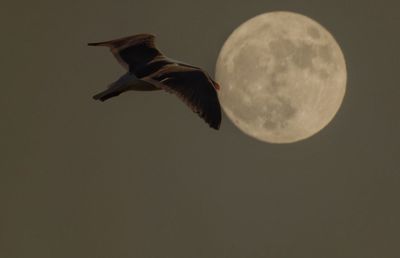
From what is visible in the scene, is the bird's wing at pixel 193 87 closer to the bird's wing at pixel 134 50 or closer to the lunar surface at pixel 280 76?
the bird's wing at pixel 134 50

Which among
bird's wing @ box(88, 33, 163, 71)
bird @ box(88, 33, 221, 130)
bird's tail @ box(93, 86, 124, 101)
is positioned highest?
bird's wing @ box(88, 33, 163, 71)

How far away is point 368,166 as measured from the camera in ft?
14.9

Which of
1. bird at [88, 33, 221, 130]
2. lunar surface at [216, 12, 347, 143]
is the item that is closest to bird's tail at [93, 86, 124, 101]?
bird at [88, 33, 221, 130]

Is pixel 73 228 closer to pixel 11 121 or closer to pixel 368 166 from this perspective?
pixel 11 121

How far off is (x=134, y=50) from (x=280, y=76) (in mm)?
1443

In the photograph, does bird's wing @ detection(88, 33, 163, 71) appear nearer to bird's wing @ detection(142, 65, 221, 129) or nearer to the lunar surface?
bird's wing @ detection(142, 65, 221, 129)

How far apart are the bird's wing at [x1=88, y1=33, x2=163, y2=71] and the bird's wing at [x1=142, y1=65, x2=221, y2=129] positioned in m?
0.10

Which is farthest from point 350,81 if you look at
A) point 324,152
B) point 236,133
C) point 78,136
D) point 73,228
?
point 73,228

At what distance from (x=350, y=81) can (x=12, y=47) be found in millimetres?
2288

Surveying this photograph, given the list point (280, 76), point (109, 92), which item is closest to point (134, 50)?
point (109, 92)

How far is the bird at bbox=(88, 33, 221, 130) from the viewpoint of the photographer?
1387 millimetres

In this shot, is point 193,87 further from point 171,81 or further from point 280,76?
point 280,76

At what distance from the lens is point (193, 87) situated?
141 cm

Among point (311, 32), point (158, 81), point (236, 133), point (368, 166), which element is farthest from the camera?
point (368, 166)
